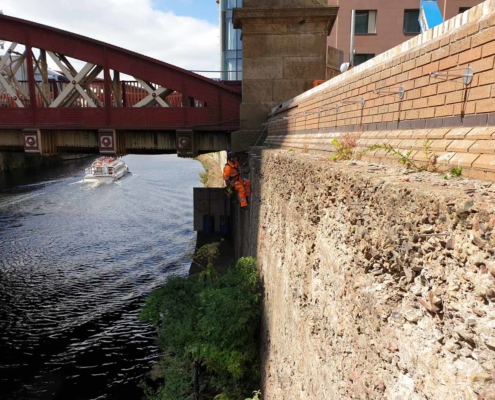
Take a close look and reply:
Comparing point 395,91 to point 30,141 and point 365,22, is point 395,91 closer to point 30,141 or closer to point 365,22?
point 30,141

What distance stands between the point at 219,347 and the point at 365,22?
26258 mm

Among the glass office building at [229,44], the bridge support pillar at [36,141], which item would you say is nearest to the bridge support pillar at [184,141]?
the bridge support pillar at [36,141]

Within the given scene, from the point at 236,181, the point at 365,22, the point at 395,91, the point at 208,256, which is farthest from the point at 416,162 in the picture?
the point at 365,22

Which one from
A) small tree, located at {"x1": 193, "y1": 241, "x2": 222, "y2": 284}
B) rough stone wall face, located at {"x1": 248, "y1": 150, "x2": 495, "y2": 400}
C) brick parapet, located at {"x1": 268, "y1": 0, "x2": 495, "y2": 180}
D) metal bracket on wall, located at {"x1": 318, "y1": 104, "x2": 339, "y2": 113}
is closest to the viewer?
rough stone wall face, located at {"x1": 248, "y1": 150, "x2": 495, "y2": 400}

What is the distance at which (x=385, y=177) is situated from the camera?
113 inches

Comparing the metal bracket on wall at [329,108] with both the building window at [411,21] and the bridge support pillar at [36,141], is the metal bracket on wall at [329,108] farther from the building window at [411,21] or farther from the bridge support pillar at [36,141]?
the building window at [411,21]

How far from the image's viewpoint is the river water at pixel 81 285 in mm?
11023

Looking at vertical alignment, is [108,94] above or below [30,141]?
above

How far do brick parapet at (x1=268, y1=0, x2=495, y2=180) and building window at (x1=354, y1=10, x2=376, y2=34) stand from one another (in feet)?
79.7

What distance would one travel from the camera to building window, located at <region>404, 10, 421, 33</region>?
2608cm

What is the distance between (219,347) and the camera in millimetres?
7656

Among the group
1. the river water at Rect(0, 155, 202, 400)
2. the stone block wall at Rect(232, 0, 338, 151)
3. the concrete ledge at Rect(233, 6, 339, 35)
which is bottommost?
the river water at Rect(0, 155, 202, 400)

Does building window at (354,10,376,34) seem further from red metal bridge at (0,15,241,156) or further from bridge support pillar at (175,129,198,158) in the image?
bridge support pillar at (175,129,198,158)

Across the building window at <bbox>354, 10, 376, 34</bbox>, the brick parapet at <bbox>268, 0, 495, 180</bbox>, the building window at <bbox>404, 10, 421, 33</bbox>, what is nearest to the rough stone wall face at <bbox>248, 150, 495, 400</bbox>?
the brick parapet at <bbox>268, 0, 495, 180</bbox>
